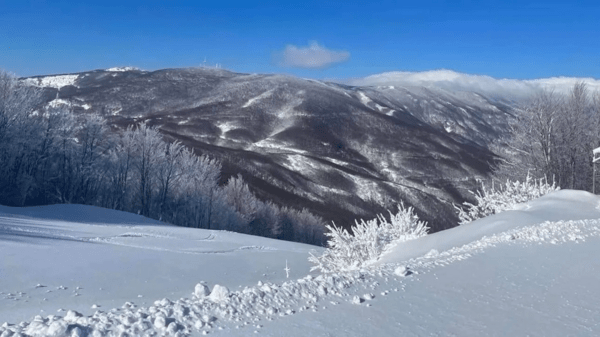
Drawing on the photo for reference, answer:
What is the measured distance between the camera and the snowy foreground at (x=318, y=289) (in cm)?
634

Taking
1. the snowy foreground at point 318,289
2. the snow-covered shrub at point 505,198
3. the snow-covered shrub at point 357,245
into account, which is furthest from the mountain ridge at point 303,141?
the snowy foreground at point 318,289

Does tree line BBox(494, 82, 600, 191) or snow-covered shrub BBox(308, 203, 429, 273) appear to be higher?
tree line BBox(494, 82, 600, 191)

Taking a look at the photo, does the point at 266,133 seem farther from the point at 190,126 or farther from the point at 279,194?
the point at 279,194

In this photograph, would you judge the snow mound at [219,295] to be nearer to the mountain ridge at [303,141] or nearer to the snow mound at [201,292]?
the snow mound at [201,292]

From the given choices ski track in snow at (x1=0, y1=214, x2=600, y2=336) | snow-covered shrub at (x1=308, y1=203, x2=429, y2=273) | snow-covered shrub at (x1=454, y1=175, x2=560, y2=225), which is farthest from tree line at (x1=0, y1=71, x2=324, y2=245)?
ski track in snow at (x1=0, y1=214, x2=600, y2=336)

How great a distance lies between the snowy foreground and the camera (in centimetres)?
634

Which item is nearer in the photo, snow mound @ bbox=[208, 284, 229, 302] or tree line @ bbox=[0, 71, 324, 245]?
snow mound @ bbox=[208, 284, 229, 302]

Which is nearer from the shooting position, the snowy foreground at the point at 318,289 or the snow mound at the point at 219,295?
the snowy foreground at the point at 318,289

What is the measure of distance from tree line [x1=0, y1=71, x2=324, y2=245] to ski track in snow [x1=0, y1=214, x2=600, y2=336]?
3479 centimetres

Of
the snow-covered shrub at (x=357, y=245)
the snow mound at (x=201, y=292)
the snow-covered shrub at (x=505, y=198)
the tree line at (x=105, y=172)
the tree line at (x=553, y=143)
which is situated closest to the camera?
the snow mound at (x=201, y=292)

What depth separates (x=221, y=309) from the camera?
6.63m

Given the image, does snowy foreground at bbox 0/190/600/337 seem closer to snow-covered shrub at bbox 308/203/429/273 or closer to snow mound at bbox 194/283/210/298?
snow mound at bbox 194/283/210/298

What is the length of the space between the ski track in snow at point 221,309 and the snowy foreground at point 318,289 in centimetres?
2

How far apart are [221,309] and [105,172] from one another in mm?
44989
